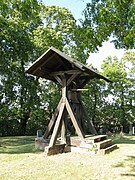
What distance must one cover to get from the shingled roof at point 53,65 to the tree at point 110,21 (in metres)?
2.47

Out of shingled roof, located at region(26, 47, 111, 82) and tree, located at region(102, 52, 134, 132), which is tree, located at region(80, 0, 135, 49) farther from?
tree, located at region(102, 52, 134, 132)

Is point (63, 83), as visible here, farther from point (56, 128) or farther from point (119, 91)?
point (119, 91)

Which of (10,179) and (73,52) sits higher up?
(73,52)

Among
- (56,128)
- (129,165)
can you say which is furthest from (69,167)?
(56,128)

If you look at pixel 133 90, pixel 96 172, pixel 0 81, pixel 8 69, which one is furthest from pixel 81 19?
pixel 133 90

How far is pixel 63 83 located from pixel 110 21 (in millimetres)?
4476

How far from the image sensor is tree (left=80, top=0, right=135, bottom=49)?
5711 millimetres

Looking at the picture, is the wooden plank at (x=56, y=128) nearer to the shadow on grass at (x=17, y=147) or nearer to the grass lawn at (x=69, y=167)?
the grass lawn at (x=69, y=167)

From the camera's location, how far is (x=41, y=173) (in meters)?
5.97

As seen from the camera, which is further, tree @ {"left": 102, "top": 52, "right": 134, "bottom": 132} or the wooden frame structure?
tree @ {"left": 102, "top": 52, "right": 134, "bottom": 132}

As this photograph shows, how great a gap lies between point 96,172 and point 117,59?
819 inches

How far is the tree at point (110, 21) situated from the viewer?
18.7 feet

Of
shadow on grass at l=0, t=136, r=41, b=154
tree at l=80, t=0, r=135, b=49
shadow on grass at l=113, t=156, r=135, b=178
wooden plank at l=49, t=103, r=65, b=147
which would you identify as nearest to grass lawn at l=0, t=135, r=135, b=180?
shadow on grass at l=113, t=156, r=135, b=178

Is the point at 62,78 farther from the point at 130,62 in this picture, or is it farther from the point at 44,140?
the point at 130,62
